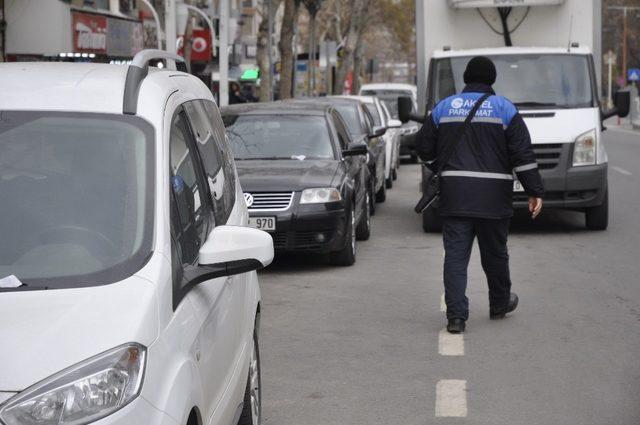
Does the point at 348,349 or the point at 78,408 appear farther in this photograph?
the point at 348,349

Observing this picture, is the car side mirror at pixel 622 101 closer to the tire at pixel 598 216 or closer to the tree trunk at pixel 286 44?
the tire at pixel 598 216

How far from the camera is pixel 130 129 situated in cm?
441

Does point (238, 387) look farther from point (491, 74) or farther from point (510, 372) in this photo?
point (491, 74)

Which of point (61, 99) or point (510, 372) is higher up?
point (61, 99)

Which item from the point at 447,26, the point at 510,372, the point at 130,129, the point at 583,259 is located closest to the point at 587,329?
the point at 510,372

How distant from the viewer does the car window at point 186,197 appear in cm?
428

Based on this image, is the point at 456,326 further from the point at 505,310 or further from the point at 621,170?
the point at 621,170

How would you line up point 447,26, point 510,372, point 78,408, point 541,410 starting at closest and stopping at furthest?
point 78,408, point 541,410, point 510,372, point 447,26

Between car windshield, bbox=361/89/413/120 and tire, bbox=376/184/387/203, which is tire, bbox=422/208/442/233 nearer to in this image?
tire, bbox=376/184/387/203

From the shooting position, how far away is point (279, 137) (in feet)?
43.4

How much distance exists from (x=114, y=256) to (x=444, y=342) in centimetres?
473

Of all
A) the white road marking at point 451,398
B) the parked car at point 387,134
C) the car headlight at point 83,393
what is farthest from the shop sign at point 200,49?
the car headlight at point 83,393

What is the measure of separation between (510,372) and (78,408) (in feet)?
14.8

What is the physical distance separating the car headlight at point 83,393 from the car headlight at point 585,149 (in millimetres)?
11602
